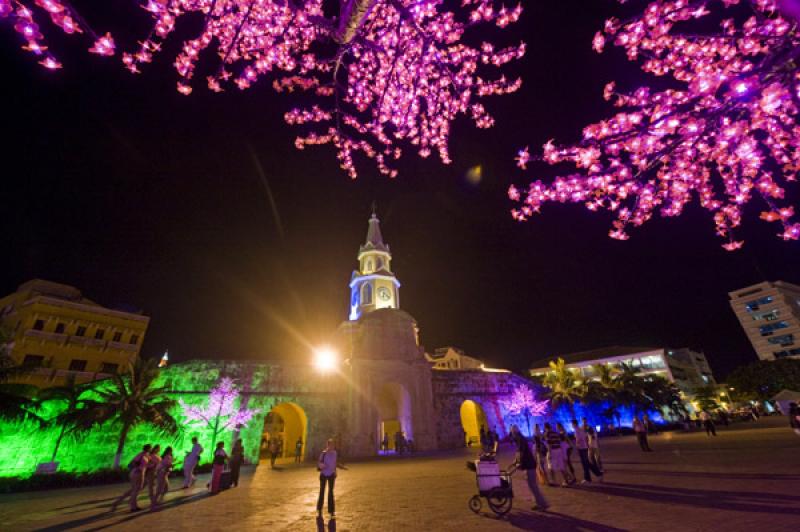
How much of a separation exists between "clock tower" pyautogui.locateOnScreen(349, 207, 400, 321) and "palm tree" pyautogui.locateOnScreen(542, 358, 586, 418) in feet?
59.6

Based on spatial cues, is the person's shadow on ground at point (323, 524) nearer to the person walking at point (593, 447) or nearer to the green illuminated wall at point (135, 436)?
the person walking at point (593, 447)

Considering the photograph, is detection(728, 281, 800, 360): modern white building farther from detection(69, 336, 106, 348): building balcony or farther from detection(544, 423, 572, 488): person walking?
detection(69, 336, 106, 348): building balcony

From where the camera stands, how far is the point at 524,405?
32250 millimetres

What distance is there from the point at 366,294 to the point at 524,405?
19.3m

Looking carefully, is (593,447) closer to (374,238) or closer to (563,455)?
(563,455)

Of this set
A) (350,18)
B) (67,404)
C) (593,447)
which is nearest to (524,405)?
(593,447)

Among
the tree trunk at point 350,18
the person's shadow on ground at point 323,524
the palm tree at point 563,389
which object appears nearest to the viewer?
the tree trunk at point 350,18

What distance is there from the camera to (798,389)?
44750 millimetres

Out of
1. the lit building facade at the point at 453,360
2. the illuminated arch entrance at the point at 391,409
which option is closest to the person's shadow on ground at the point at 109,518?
the illuminated arch entrance at the point at 391,409

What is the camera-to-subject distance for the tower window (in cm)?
3741

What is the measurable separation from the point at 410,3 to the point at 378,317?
2670 cm

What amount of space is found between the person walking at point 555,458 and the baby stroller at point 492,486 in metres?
2.97

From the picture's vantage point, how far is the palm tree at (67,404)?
702 inches

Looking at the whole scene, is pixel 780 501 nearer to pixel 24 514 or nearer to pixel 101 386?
pixel 24 514
